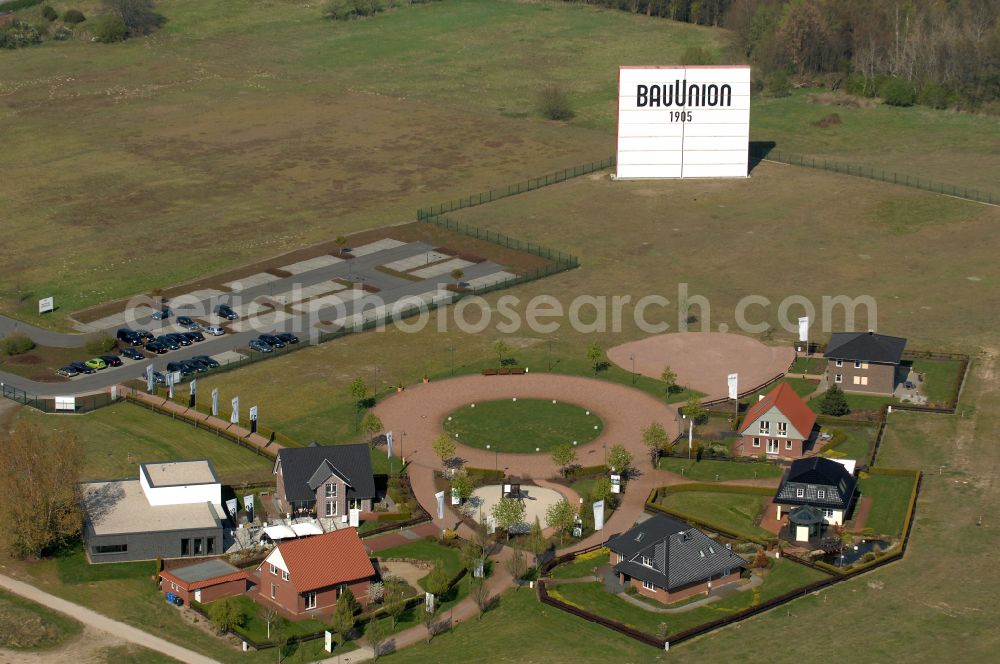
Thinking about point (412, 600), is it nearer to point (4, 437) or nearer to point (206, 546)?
point (206, 546)

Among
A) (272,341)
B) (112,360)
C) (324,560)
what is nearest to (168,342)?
(112,360)

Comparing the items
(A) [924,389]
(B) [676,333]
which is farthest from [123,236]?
(A) [924,389]

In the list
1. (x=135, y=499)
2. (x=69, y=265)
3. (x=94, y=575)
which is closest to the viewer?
(x=94, y=575)

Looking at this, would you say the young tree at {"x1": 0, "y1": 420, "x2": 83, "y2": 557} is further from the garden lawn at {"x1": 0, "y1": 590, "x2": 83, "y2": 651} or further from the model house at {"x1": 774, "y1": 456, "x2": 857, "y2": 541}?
the model house at {"x1": 774, "y1": 456, "x2": 857, "y2": 541}

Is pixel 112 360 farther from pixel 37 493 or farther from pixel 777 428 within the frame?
pixel 777 428

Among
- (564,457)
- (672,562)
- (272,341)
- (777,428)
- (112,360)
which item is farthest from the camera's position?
(272,341)

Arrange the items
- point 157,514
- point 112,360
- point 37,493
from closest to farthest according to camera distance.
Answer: point 37,493 → point 157,514 → point 112,360

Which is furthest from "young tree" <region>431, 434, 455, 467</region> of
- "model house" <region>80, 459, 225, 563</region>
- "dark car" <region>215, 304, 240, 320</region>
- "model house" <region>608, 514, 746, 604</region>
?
"dark car" <region>215, 304, 240, 320</region>
